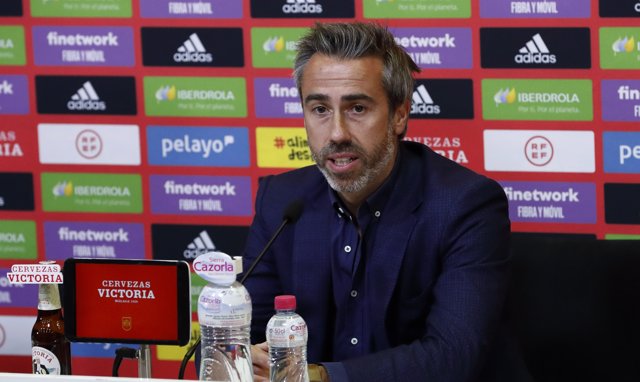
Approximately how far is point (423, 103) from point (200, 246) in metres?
0.97

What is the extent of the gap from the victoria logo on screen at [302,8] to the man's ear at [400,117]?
105 cm

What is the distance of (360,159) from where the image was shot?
106 inches

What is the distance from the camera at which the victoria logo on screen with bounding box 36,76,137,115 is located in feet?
13.3

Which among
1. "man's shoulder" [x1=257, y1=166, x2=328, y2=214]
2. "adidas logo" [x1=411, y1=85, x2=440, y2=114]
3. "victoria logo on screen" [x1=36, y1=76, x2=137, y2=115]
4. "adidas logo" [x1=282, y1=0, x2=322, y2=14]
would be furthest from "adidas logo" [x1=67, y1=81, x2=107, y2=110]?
"man's shoulder" [x1=257, y1=166, x2=328, y2=214]

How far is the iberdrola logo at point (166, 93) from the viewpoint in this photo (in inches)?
157

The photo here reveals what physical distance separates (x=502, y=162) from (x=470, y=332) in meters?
1.35

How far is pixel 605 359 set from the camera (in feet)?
8.86

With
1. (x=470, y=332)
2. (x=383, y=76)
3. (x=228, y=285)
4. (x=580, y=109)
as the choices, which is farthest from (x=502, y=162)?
(x=228, y=285)

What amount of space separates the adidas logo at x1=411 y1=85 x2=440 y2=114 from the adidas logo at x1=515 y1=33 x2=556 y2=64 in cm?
32

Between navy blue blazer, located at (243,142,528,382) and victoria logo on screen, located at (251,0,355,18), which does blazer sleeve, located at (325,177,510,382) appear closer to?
navy blue blazer, located at (243,142,528,382)

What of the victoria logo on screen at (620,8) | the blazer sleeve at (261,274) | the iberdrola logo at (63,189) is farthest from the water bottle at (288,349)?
the iberdrola logo at (63,189)

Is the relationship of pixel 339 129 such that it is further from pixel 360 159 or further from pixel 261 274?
pixel 261 274

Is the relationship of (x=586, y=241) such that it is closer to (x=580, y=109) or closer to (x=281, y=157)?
(x=580, y=109)

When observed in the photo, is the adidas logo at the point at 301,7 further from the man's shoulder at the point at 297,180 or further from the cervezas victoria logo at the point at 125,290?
the cervezas victoria logo at the point at 125,290
